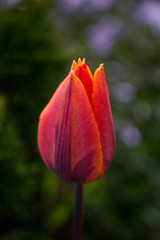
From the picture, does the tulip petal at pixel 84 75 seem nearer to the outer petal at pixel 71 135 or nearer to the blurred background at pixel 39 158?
the outer petal at pixel 71 135

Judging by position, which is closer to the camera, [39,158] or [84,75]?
[84,75]

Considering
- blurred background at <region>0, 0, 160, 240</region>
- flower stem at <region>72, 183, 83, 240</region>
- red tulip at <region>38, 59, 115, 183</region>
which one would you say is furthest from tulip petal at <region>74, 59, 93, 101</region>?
blurred background at <region>0, 0, 160, 240</region>

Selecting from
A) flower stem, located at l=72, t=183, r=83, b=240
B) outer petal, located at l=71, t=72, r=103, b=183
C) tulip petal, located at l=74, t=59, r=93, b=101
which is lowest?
flower stem, located at l=72, t=183, r=83, b=240

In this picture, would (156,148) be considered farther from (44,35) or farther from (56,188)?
(44,35)

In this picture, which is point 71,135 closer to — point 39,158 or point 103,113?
point 103,113

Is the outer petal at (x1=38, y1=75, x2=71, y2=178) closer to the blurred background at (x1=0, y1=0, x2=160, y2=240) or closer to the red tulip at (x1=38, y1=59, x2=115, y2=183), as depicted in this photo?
the red tulip at (x1=38, y1=59, x2=115, y2=183)

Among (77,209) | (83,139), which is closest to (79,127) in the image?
(83,139)

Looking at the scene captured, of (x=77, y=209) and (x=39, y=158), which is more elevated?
(x=39, y=158)

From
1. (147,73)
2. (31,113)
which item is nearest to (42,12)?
(31,113)
